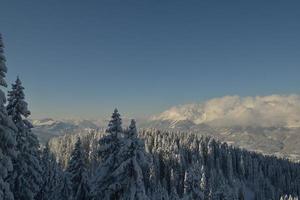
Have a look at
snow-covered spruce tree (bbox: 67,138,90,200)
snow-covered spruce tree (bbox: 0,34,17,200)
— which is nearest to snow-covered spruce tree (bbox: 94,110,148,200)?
snow-covered spruce tree (bbox: 0,34,17,200)

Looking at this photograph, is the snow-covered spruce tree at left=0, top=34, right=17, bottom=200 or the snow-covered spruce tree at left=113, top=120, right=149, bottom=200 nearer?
the snow-covered spruce tree at left=0, top=34, right=17, bottom=200

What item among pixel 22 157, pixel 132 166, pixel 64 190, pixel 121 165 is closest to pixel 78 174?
pixel 64 190

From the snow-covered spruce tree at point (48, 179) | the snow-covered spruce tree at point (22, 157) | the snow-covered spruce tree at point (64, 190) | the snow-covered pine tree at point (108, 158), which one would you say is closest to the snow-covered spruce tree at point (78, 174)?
the snow-covered spruce tree at point (64, 190)

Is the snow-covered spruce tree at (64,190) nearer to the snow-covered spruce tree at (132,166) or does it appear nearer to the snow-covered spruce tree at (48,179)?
the snow-covered spruce tree at (48,179)

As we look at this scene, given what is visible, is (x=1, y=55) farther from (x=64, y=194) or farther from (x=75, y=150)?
(x=64, y=194)

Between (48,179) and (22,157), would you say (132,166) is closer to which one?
(22,157)

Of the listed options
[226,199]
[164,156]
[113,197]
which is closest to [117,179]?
[113,197]

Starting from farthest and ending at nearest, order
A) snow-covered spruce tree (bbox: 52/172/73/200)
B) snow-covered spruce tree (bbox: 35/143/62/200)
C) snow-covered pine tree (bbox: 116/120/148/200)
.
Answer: snow-covered spruce tree (bbox: 52/172/73/200), snow-covered spruce tree (bbox: 35/143/62/200), snow-covered pine tree (bbox: 116/120/148/200)

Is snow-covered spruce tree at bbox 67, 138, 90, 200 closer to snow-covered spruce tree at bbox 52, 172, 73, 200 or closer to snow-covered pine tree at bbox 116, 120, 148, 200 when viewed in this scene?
snow-covered spruce tree at bbox 52, 172, 73, 200
